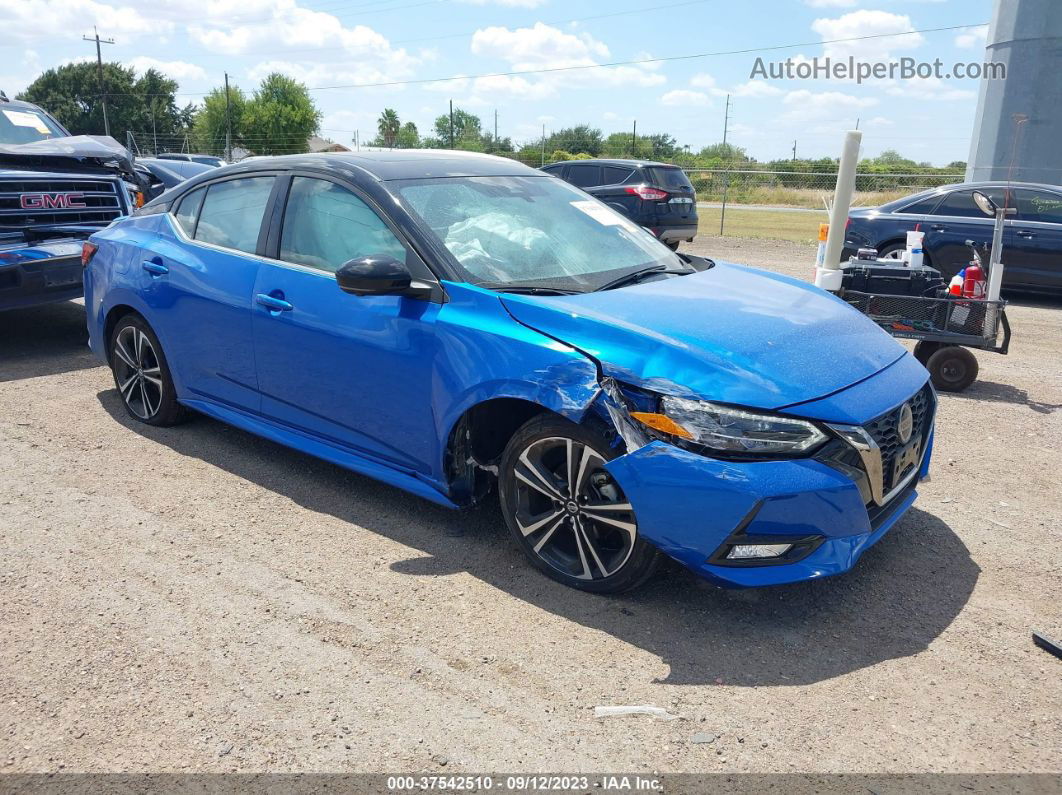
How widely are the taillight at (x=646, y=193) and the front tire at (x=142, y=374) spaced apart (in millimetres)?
11270

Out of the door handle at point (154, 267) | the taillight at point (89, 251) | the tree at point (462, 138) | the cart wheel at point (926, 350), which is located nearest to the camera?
the door handle at point (154, 267)

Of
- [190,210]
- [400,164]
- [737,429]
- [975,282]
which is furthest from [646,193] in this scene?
[737,429]

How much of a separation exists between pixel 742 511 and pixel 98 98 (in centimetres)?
9646

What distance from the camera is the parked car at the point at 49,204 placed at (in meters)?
7.00

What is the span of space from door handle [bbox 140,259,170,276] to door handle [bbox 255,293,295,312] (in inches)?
38.5

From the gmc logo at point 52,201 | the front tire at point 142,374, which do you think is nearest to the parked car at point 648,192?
the gmc logo at point 52,201

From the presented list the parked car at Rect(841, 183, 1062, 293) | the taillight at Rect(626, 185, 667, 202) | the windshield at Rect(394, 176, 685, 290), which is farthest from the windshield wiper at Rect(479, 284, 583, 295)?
the taillight at Rect(626, 185, 667, 202)

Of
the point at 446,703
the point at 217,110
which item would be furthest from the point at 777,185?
the point at 217,110

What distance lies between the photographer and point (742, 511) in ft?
9.89

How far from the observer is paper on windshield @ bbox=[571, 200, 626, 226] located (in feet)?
15.1

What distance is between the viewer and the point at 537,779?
251cm

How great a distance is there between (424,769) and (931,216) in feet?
34.7

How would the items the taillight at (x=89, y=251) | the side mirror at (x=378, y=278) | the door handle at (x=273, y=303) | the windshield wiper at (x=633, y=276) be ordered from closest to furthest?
the side mirror at (x=378, y=278), the windshield wiper at (x=633, y=276), the door handle at (x=273, y=303), the taillight at (x=89, y=251)

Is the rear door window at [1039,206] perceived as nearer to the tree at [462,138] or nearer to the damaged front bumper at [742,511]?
the damaged front bumper at [742,511]
